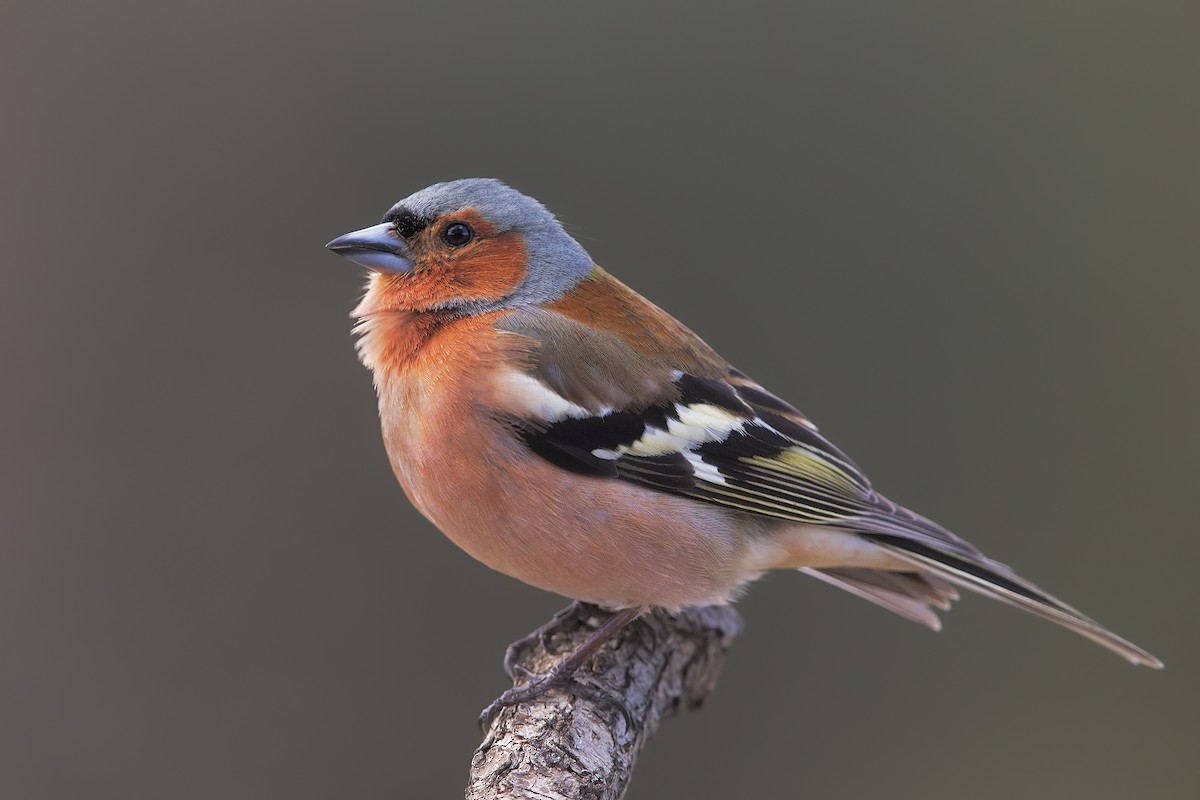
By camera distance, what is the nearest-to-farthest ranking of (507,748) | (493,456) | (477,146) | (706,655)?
(507,748), (493,456), (706,655), (477,146)

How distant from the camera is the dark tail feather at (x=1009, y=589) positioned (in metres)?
3.32

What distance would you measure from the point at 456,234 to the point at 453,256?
8 cm

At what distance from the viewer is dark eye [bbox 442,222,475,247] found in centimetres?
353

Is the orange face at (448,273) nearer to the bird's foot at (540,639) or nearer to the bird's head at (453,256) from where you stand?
the bird's head at (453,256)

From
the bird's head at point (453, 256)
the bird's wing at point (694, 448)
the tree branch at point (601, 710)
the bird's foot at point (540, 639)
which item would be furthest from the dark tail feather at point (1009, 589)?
the bird's head at point (453, 256)

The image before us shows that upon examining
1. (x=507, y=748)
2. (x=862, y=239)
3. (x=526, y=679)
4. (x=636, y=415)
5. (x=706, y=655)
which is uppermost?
(x=862, y=239)

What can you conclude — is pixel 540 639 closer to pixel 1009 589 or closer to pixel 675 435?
pixel 675 435

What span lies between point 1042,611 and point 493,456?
5.43ft

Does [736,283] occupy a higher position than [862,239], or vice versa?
[862,239]

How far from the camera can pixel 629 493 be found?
3246mm

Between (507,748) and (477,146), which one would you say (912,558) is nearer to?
(507,748)

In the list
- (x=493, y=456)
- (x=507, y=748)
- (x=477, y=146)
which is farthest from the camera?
(x=477, y=146)

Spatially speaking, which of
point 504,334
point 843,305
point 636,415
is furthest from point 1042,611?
point 843,305

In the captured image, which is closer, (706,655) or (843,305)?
(706,655)
